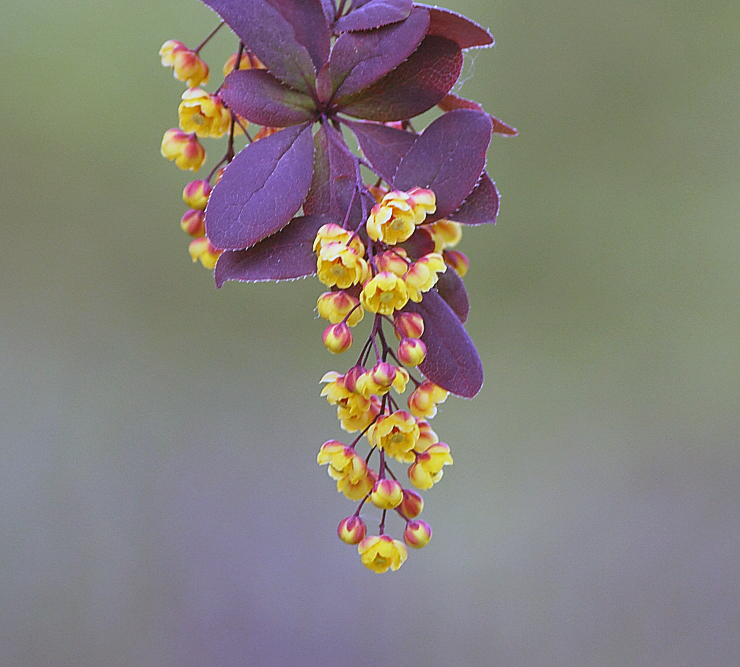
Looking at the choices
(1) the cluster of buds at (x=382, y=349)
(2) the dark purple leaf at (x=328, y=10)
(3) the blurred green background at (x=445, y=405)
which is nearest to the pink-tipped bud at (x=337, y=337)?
(1) the cluster of buds at (x=382, y=349)

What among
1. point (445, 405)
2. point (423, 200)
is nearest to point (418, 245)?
point (423, 200)

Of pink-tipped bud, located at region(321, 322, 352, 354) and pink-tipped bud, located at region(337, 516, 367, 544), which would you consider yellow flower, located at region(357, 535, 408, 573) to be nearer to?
pink-tipped bud, located at region(337, 516, 367, 544)

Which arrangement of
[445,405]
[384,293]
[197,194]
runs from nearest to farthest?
[384,293], [197,194], [445,405]

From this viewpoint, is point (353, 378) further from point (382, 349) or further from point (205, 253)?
point (205, 253)

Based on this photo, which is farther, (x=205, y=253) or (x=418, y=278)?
(x=205, y=253)

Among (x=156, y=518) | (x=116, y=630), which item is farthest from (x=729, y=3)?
(x=116, y=630)

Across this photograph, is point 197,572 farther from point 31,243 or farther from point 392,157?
point 392,157

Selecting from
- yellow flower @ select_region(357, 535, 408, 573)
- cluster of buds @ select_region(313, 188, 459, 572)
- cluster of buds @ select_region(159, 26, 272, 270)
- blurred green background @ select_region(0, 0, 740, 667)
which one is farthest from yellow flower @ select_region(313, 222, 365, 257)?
blurred green background @ select_region(0, 0, 740, 667)
